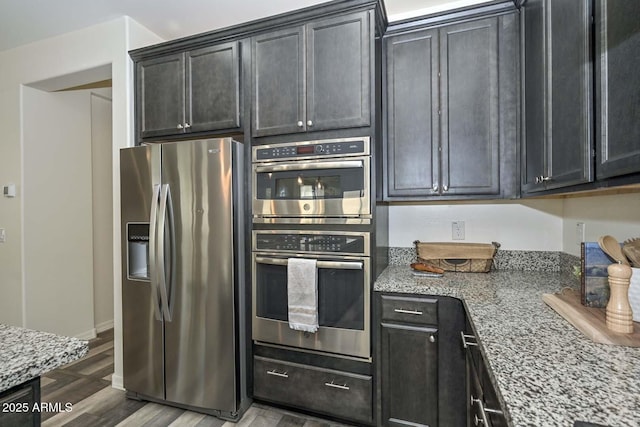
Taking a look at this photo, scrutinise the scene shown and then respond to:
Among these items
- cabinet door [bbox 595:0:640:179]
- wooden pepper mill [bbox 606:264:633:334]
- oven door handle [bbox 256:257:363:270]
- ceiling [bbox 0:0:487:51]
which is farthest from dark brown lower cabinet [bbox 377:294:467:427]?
ceiling [bbox 0:0:487:51]

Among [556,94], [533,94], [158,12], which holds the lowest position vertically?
[556,94]

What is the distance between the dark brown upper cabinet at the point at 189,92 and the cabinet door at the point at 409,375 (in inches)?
65.8

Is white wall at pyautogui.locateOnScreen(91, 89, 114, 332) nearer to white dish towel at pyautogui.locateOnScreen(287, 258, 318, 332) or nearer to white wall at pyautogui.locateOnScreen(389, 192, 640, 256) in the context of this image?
white dish towel at pyautogui.locateOnScreen(287, 258, 318, 332)

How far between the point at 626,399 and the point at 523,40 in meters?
1.80

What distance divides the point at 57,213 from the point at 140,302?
5.76ft

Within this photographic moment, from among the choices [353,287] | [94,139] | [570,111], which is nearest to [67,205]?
[94,139]

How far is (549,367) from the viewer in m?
0.86

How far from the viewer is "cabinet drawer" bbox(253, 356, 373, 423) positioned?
6.07 feet

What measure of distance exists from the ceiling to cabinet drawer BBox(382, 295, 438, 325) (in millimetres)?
1988

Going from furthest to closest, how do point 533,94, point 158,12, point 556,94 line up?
1. point 158,12
2. point 533,94
3. point 556,94

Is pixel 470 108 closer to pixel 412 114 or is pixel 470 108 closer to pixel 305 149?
pixel 412 114

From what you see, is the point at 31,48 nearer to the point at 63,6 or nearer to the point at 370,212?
the point at 63,6

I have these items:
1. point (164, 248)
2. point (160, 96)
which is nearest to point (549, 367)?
point (164, 248)

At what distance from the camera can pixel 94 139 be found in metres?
3.55
